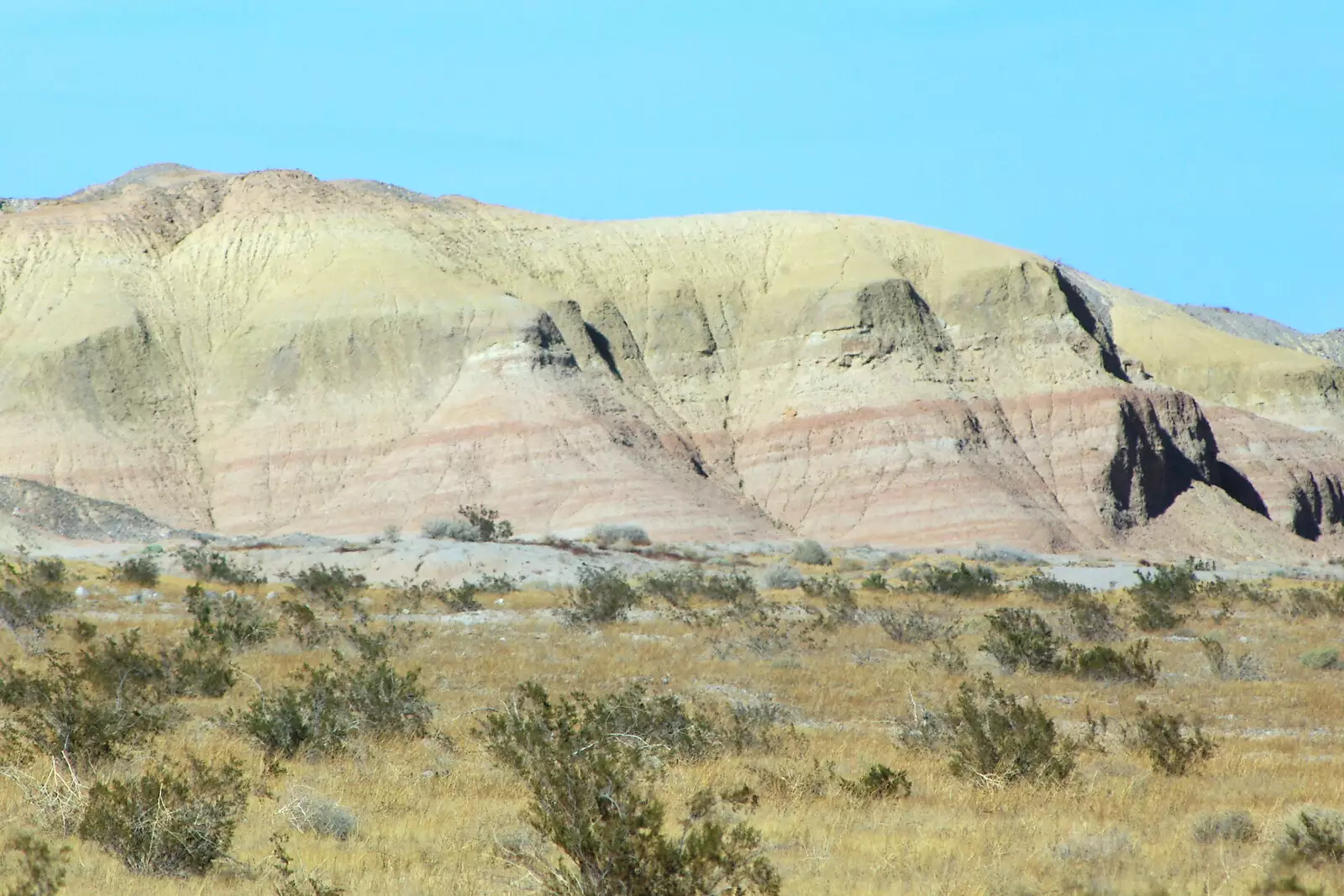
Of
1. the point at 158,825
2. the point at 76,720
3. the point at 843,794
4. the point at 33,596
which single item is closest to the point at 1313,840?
the point at 843,794

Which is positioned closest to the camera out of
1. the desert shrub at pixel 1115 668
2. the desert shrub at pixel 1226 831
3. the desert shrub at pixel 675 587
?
the desert shrub at pixel 1226 831

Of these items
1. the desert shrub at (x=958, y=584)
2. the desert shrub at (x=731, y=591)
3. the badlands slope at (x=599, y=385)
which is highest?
the badlands slope at (x=599, y=385)

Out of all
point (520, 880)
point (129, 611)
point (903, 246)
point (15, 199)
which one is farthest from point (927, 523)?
point (15, 199)

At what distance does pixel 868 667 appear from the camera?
21.8m

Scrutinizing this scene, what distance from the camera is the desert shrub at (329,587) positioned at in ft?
110

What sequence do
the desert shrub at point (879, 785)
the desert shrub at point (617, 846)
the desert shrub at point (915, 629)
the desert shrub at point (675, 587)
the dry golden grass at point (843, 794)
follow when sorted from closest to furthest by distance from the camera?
the desert shrub at point (617, 846) < the dry golden grass at point (843, 794) < the desert shrub at point (879, 785) < the desert shrub at point (915, 629) < the desert shrub at point (675, 587)

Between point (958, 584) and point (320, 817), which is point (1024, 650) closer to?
point (320, 817)

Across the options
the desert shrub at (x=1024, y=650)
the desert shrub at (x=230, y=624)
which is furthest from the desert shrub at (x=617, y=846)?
the desert shrub at (x=230, y=624)

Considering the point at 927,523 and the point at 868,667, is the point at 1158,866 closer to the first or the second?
the point at 868,667

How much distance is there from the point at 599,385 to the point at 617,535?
21.5 m

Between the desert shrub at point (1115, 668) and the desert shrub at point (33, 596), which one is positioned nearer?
the desert shrub at point (1115, 668)

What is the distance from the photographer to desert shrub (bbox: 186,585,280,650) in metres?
22.3

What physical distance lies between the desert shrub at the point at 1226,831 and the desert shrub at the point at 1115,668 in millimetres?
9865

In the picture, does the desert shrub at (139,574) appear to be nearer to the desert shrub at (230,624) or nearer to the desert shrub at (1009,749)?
the desert shrub at (230,624)
